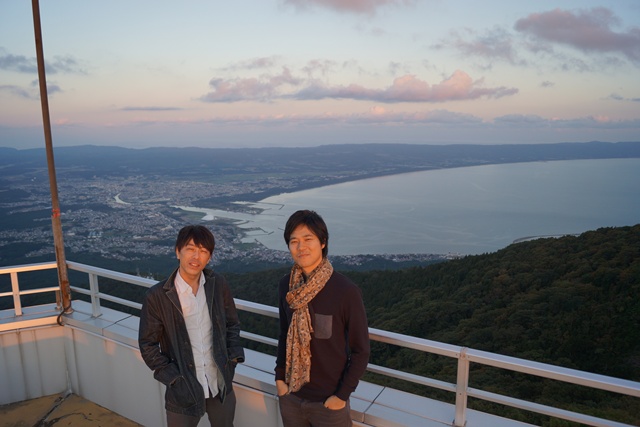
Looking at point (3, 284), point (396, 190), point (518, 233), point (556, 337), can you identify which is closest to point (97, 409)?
point (556, 337)

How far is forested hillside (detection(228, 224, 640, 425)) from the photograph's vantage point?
32.8 feet

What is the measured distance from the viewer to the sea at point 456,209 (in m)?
39.7

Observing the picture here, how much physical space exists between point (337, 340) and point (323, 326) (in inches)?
3.0

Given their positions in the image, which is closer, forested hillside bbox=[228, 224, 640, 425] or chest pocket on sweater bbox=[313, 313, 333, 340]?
chest pocket on sweater bbox=[313, 313, 333, 340]

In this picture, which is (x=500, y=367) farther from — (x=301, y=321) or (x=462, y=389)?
(x=301, y=321)

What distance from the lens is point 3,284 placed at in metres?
17.6

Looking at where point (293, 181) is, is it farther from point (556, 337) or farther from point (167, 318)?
point (167, 318)

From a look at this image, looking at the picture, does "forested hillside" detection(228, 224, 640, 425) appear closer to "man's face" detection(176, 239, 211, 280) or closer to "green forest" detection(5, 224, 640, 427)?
"green forest" detection(5, 224, 640, 427)

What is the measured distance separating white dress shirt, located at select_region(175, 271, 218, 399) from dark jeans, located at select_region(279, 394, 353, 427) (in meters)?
0.32

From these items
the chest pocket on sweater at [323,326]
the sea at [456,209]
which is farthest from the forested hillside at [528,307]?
the sea at [456,209]

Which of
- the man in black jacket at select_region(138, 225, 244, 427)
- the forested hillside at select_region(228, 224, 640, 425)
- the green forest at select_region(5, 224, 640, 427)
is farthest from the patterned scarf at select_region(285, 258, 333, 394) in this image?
the forested hillside at select_region(228, 224, 640, 425)

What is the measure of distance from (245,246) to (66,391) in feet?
99.9

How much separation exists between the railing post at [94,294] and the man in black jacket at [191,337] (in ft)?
5.10

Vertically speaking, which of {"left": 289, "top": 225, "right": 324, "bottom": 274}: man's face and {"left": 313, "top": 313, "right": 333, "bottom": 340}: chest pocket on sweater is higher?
{"left": 289, "top": 225, "right": 324, "bottom": 274}: man's face
